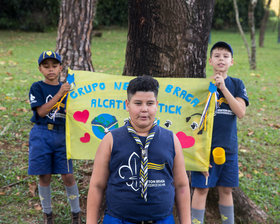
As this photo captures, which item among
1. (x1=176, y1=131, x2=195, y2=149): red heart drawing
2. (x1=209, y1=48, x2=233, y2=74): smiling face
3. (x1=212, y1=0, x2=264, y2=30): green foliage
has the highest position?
(x1=212, y1=0, x2=264, y2=30): green foliage

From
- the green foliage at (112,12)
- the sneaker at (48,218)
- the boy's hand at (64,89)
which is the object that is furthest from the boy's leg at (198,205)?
the green foliage at (112,12)

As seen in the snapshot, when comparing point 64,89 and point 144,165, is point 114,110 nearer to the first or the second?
point 64,89

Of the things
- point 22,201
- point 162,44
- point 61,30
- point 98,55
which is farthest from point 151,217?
point 98,55

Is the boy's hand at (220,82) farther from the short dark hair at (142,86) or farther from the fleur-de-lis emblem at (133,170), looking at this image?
the fleur-de-lis emblem at (133,170)

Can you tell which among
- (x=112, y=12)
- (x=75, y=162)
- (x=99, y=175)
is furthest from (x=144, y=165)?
(x=112, y=12)

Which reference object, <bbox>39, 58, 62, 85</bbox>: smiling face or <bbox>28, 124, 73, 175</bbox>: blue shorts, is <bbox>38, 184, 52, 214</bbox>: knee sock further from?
<bbox>39, 58, 62, 85</bbox>: smiling face

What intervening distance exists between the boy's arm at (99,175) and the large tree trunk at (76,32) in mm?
3981

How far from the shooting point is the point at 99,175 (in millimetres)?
2201

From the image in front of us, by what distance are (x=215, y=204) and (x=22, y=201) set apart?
206 centimetres

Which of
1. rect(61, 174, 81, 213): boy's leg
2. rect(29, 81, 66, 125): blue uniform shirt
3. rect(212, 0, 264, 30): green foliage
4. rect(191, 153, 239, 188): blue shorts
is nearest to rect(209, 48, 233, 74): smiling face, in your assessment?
rect(191, 153, 239, 188): blue shorts

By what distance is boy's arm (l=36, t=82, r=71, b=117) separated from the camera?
3.13 meters

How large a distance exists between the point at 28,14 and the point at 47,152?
72.8 feet

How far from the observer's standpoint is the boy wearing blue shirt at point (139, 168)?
211cm

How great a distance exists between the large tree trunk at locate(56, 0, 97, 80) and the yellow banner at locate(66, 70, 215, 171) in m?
2.81
